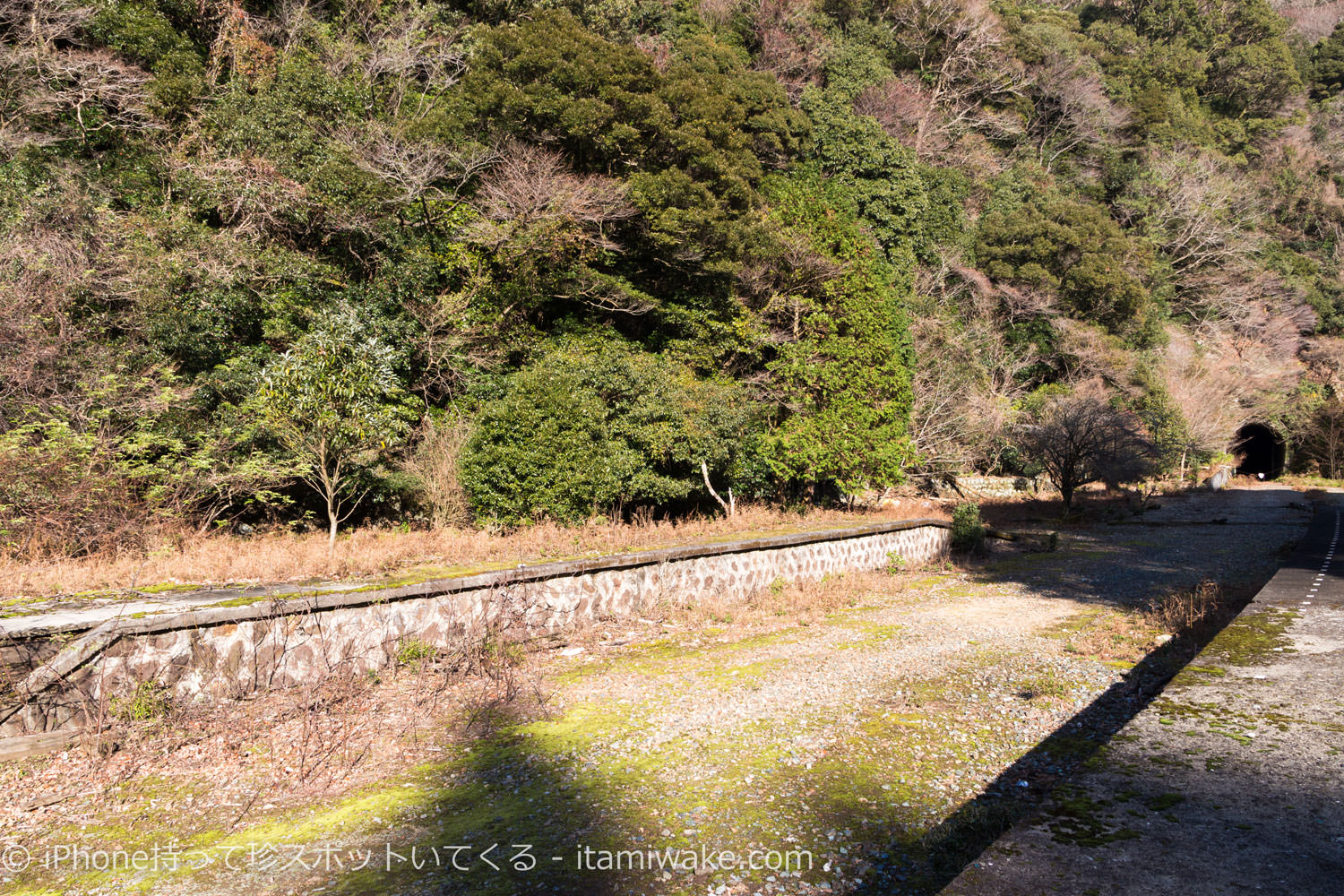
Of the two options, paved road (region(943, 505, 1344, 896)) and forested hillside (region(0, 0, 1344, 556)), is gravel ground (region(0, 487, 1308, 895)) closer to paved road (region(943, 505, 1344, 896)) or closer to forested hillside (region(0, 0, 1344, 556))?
paved road (region(943, 505, 1344, 896))

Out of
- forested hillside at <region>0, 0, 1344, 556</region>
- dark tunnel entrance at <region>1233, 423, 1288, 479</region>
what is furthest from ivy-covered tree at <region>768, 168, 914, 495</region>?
dark tunnel entrance at <region>1233, 423, 1288, 479</region>

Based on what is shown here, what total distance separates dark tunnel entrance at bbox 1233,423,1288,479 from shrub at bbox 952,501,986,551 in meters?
37.3

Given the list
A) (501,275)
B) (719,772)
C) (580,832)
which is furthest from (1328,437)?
(580,832)

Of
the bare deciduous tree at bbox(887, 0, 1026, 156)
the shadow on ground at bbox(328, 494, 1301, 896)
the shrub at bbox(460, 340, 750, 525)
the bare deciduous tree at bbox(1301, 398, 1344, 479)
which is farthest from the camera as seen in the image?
the bare deciduous tree at bbox(1301, 398, 1344, 479)

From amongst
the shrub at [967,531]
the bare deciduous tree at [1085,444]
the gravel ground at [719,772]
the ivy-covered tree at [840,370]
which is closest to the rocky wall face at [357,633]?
the gravel ground at [719,772]

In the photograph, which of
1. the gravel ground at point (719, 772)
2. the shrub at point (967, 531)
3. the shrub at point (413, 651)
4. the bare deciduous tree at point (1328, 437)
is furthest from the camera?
the bare deciduous tree at point (1328, 437)

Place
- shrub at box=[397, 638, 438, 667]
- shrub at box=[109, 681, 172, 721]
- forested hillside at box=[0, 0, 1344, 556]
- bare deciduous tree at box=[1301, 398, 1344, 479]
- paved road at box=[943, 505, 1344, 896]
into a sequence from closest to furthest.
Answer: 1. paved road at box=[943, 505, 1344, 896]
2. shrub at box=[109, 681, 172, 721]
3. shrub at box=[397, 638, 438, 667]
4. forested hillside at box=[0, 0, 1344, 556]
5. bare deciduous tree at box=[1301, 398, 1344, 479]

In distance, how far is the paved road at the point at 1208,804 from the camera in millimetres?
2035

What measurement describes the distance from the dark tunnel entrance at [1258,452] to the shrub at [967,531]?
3732 cm

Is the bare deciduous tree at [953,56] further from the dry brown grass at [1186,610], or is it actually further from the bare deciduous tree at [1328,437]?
the dry brown grass at [1186,610]

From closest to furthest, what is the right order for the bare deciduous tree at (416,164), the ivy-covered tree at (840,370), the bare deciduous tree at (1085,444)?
the ivy-covered tree at (840,370), the bare deciduous tree at (416,164), the bare deciduous tree at (1085,444)

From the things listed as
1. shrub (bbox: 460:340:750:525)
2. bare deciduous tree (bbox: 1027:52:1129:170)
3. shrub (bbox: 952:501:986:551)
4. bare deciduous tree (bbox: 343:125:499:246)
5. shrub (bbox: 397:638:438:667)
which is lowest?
shrub (bbox: 397:638:438:667)

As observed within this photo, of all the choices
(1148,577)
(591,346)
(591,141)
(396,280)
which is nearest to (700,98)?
(591,141)

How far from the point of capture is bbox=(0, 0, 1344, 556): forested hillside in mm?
10836
